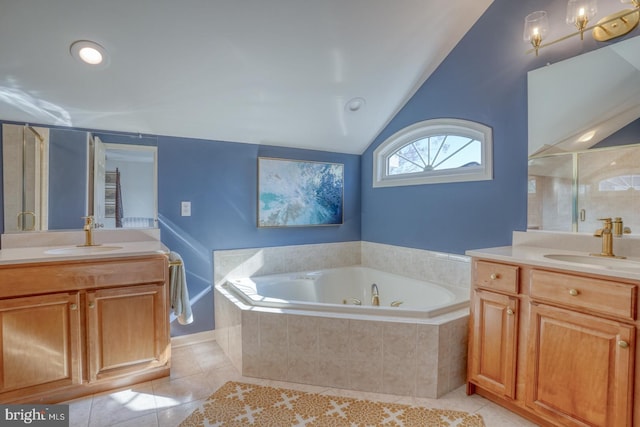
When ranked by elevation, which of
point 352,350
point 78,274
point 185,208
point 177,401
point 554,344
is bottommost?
point 177,401

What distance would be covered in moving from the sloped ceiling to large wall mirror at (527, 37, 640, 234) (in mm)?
873

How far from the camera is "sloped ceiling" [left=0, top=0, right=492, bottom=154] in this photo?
1825 millimetres

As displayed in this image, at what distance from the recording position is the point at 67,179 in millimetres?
2320

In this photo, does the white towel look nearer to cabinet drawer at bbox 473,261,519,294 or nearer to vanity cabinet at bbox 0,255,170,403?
vanity cabinet at bbox 0,255,170,403

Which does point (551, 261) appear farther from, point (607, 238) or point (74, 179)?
point (74, 179)

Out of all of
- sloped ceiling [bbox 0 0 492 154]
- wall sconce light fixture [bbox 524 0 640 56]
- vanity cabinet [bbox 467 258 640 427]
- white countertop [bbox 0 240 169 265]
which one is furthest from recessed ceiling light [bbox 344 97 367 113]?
white countertop [bbox 0 240 169 265]

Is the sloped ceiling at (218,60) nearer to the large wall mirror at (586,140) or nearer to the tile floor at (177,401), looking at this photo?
the large wall mirror at (586,140)

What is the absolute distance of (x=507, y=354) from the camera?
69.1 inches

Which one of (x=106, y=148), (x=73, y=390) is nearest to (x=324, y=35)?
(x=106, y=148)

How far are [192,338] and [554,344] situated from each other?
252cm

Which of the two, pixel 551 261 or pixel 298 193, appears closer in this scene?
pixel 551 261

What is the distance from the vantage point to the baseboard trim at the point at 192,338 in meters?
2.69

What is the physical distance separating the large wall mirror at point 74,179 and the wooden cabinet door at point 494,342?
2.41 metres
